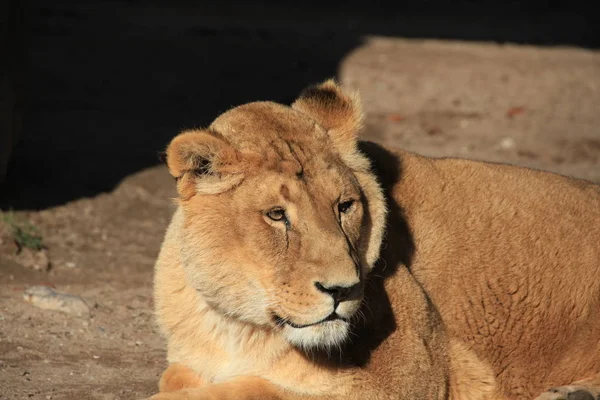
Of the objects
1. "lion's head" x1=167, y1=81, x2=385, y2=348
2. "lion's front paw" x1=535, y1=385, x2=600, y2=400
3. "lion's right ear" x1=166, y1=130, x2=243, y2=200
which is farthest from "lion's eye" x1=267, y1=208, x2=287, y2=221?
"lion's front paw" x1=535, y1=385, x2=600, y2=400

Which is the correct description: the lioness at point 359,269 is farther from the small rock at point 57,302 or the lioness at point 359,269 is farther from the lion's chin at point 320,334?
the small rock at point 57,302

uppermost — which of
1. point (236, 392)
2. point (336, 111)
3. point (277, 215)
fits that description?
point (336, 111)

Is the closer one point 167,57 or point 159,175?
point 159,175

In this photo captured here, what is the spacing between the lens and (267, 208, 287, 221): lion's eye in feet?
12.8

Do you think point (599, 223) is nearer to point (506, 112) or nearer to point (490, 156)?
point (490, 156)

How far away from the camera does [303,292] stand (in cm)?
375

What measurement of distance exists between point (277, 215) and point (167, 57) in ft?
29.3

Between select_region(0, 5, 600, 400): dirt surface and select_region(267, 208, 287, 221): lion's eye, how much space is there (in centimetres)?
148

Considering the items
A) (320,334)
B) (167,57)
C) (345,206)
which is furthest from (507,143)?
(320,334)

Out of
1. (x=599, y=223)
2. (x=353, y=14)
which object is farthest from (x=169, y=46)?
(x=599, y=223)

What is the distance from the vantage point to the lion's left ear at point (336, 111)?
4.36m

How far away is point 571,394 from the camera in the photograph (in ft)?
15.3

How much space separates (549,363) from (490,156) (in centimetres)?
591

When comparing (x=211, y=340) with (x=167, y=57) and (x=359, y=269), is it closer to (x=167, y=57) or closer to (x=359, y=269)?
(x=359, y=269)
